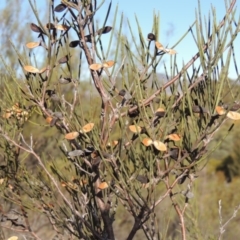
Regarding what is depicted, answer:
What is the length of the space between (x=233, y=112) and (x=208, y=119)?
52 millimetres

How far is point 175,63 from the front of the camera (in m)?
0.89

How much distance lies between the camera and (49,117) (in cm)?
94

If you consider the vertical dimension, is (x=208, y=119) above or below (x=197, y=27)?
below

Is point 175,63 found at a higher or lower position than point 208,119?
higher

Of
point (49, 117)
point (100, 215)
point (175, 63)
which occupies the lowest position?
point (100, 215)

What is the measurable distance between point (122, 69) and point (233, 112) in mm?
290

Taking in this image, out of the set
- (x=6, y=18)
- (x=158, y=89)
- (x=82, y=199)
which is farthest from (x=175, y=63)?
(x=6, y=18)

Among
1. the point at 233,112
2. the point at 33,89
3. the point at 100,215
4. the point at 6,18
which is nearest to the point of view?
the point at 233,112

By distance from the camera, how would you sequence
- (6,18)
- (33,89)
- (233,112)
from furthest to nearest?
(6,18) → (33,89) → (233,112)

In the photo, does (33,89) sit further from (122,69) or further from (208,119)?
(208,119)

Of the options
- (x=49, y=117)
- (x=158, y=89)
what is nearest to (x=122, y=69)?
(x=158, y=89)

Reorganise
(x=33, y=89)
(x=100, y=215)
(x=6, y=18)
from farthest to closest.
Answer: (x=6, y=18) → (x=100, y=215) → (x=33, y=89)

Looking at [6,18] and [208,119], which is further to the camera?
[6,18]

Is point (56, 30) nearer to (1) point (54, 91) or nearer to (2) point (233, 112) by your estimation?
(1) point (54, 91)
